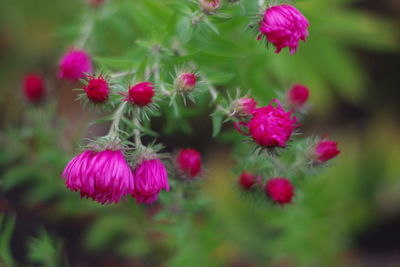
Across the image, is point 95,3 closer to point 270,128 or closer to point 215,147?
point 270,128

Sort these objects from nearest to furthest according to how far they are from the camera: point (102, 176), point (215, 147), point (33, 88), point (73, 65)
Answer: point (102, 176) < point (73, 65) < point (33, 88) < point (215, 147)

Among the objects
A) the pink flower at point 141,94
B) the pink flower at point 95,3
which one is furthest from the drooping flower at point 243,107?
the pink flower at point 95,3

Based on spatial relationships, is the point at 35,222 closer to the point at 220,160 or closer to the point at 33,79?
the point at 33,79

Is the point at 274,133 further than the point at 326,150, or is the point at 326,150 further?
the point at 326,150

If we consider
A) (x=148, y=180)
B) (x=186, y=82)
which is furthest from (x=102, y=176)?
(x=186, y=82)

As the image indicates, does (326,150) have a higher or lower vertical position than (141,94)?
lower

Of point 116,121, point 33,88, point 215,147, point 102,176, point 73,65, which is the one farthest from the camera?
point 215,147

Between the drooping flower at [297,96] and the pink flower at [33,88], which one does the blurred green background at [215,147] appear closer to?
the pink flower at [33,88]
